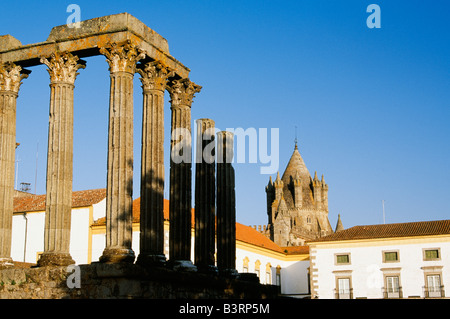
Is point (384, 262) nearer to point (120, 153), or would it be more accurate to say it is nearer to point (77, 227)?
point (77, 227)

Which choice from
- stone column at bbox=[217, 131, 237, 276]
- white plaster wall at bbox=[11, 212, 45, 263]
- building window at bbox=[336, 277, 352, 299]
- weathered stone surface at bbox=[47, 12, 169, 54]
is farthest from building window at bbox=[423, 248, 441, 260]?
weathered stone surface at bbox=[47, 12, 169, 54]

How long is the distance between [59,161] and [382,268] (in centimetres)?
4815

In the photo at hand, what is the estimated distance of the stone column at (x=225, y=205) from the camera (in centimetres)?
2491

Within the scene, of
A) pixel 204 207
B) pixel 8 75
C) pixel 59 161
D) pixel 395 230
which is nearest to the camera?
pixel 59 161

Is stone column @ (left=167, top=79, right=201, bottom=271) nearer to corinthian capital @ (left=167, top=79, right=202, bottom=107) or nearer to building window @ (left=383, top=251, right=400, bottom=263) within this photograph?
corinthian capital @ (left=167, top=79, right=202, bottom=107)

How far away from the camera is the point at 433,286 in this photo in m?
59.3

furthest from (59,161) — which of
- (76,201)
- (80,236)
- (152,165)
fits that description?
(76,201)

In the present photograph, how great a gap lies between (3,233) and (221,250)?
8.58 meters

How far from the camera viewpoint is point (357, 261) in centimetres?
6247

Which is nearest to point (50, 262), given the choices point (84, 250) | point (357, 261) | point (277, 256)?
point (84, 250)

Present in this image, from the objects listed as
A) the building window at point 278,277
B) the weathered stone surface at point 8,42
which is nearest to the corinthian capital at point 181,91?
the weathered stone surface at point 8,42

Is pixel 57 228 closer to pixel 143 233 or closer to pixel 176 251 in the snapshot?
pixel 143 233

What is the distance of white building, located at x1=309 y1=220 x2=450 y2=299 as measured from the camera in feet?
195

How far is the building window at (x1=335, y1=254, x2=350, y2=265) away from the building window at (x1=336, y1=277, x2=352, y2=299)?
59.1 inches
